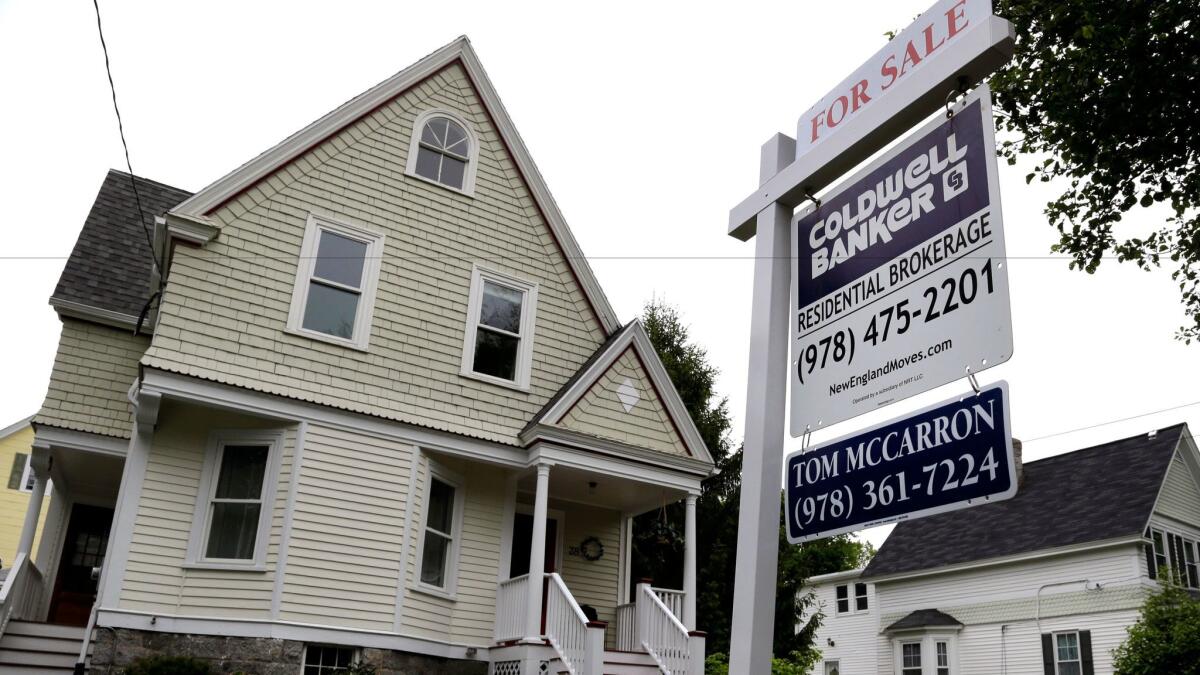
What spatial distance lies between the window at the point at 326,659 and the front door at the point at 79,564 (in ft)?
14.7

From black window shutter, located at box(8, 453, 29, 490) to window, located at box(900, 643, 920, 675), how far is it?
3017cm

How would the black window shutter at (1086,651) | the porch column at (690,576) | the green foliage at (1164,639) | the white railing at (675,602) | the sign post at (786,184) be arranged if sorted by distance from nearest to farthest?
1. the sign post at (786,184)
2. the porch column at (690,576)
3. the white railing at (675,602)
4. the green foliage at (1164,639)
5. the black window shutter at (1086,651)

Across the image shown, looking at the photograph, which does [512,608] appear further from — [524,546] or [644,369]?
[644,369]

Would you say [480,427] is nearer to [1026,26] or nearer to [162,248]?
[162,248]

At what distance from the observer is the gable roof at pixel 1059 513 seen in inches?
968

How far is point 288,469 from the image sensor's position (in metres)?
12.0

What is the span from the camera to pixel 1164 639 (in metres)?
19.7

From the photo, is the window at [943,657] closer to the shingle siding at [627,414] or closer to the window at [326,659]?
the shingle siding at [627,414]

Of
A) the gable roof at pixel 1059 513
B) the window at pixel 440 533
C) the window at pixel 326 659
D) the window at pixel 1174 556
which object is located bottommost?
the window at pixel 326 659

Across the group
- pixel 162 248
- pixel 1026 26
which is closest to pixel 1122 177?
pixel 1026 26

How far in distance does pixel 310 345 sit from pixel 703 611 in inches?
442

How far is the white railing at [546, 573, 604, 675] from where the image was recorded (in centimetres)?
1159

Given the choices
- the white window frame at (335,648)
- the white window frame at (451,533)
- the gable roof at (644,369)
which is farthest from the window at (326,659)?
the gable roof at (644,369)

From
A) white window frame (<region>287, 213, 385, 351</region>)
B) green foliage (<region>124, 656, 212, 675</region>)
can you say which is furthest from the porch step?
white window frame (<region>287, 213, 385, 351</region>)
